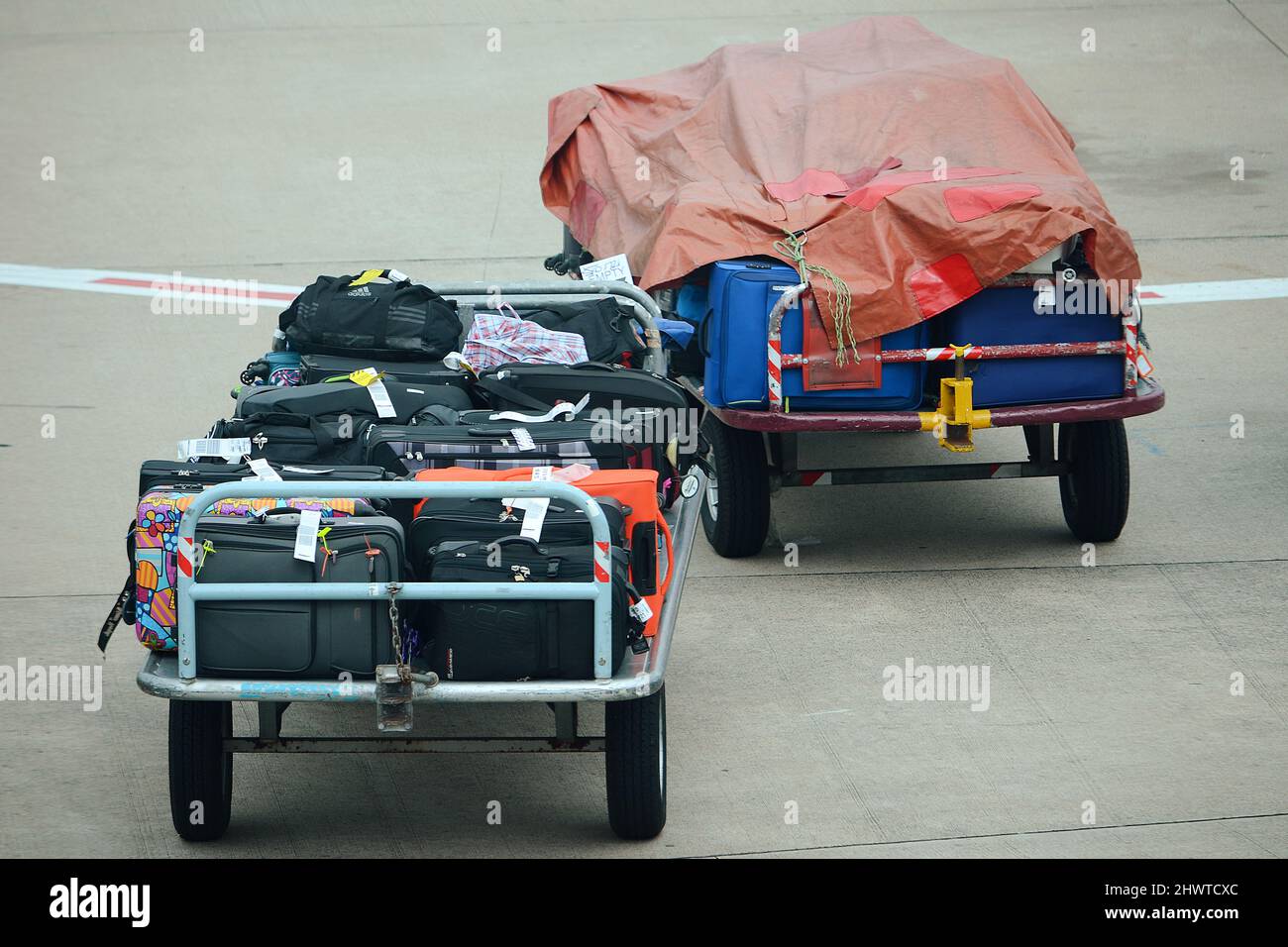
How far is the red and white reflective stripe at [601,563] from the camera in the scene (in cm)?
509

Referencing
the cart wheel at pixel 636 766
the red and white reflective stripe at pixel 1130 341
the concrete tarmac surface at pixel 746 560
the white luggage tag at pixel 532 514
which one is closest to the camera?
A: the white luggage tag at pixel 532 514

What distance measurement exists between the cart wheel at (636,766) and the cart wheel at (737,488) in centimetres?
254

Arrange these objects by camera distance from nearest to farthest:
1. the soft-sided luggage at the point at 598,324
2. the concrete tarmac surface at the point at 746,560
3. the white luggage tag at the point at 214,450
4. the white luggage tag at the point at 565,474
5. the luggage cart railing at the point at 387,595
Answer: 1. the luggage cart railing at the point at 387,595
2. the white luggage tag at the point at 565,474
3. the concrete tarmac surface at the point at 746,560
4. the white luggage tag at the point at 214,450
5. the soft-sided luggage at the point at 598,324

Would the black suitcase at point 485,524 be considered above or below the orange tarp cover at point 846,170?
below

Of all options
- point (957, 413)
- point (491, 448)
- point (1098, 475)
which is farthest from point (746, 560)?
point (491, 448)

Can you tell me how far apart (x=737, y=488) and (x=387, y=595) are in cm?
323

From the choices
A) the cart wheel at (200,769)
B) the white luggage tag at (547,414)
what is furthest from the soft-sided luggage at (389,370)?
the cart wheel at (200,769)

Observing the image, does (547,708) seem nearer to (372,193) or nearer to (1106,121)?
(372,193)

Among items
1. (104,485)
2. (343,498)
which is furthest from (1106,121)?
(343,498)

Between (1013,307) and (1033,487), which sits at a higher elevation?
(1013,307)

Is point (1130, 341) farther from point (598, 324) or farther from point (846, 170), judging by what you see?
point (598, 324)

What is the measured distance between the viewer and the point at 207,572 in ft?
16.9

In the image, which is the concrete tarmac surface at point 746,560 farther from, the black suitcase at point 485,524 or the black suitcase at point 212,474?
the black suitcase at point 212,474

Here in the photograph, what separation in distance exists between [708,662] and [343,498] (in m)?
2.29
